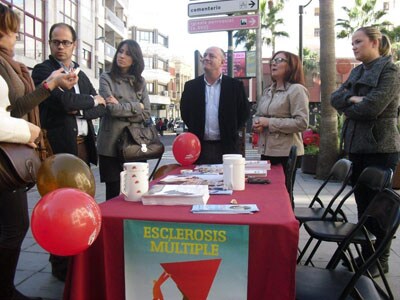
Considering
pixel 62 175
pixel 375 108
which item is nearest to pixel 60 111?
pixel 62 175

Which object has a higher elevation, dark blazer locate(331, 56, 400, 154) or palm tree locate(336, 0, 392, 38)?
palm tree locate(336, 0, 392, 38)

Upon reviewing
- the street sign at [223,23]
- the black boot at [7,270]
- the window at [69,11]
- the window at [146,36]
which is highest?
the window at [146,36]

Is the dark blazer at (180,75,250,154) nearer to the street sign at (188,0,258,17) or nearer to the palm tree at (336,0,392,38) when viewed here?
the street sign at (188,0,258,17)

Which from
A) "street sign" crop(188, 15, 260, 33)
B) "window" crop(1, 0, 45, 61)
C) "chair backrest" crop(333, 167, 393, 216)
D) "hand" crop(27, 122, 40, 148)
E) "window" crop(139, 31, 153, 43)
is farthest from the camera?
"window" crop(139, 31, 153, 43)

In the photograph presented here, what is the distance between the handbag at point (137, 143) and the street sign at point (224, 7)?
115 inches

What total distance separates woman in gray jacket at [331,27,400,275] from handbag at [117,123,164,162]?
1.72m

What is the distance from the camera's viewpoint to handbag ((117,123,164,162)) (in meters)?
3.58

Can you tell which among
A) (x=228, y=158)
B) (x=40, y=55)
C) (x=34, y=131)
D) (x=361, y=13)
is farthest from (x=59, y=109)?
(x=361, y=13)

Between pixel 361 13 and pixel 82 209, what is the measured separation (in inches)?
1303

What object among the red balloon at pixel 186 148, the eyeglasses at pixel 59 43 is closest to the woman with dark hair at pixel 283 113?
the red balloon at pixel 186 148

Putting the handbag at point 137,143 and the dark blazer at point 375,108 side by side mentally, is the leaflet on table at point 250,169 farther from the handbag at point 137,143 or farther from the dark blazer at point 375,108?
the dark blazer at point 375,108

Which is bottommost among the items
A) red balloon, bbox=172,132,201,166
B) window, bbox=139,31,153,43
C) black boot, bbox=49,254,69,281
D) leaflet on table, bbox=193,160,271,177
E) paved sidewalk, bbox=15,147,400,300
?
paved sidewalk, bbox=15,147,400,300

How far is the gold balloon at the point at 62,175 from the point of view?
2.07m

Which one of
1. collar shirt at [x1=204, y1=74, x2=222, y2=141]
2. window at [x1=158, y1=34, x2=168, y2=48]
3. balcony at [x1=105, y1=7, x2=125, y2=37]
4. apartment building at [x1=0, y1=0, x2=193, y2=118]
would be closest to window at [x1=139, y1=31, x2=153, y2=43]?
apartment building at [x1=0, y1=0, x2=193, y2=118]
